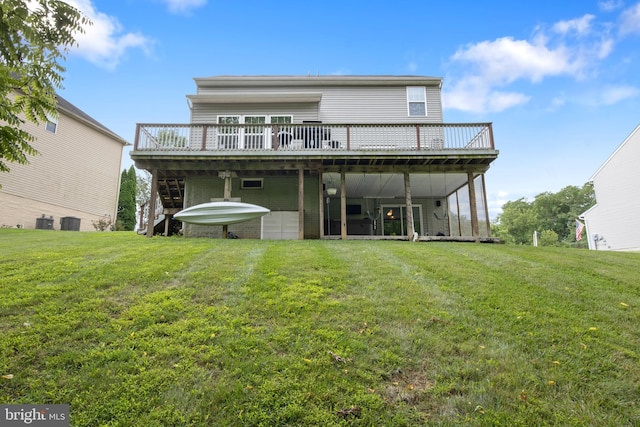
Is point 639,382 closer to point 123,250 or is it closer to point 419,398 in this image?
point 419,398

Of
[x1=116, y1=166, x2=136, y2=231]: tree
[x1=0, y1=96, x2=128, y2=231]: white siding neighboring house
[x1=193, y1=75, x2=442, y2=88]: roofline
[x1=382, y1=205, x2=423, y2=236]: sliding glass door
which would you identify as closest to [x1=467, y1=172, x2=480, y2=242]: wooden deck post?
[x1=382, y1=205, x2=423, y2=236]: sliding glass door

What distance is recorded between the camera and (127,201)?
77.2 feet

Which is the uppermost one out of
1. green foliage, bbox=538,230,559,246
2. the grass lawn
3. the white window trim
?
the white window trim

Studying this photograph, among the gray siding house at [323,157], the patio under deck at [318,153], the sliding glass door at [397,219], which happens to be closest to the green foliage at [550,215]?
the sliding glass door at [397,219]

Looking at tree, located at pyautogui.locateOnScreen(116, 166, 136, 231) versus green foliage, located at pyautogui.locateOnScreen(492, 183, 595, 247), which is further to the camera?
green foliage, located at pyautogui.locateOnScreen(492, 183, 595, 247)

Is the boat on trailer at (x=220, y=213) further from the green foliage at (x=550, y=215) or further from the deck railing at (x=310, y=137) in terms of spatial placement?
the green foliage at (x=550, y=215)

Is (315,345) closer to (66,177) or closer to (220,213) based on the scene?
(220,213)

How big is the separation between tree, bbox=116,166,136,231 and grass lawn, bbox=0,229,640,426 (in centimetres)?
1890

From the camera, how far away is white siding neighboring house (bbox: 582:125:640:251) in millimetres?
17203

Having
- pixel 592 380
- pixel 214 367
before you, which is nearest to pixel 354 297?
pixel 214 367

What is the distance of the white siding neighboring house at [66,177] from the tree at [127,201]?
1.95 m

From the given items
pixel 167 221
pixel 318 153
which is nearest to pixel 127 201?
pixel 167 221

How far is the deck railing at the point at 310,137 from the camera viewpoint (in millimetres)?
10812

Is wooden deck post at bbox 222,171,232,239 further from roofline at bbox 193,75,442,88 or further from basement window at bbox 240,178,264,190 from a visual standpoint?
roofline at bbox 193,75,442,88
